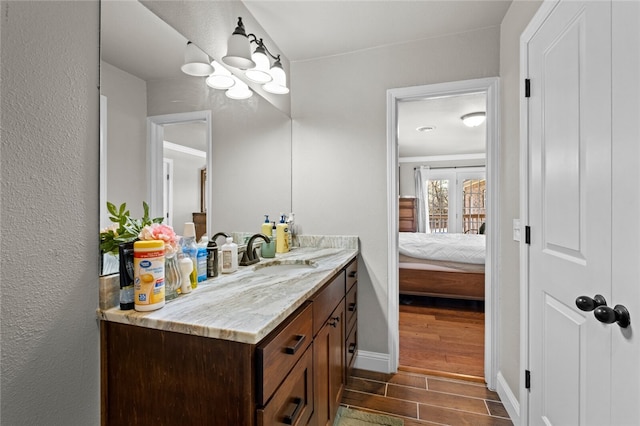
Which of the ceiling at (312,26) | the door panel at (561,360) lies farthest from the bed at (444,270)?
the ceiling at (312,26)

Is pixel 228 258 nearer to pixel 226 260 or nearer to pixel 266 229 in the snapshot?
pixel 226 260

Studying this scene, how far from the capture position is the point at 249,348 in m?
0.84

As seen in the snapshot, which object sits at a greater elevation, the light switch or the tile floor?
the light switch

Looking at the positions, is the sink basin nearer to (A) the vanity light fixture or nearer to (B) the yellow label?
(B) the yellow label

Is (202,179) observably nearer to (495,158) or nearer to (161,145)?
(161,145)

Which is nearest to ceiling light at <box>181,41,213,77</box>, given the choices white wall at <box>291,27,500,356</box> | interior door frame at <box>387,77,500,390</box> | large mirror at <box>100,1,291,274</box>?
large mirror at <box>100,1,291,274</box>

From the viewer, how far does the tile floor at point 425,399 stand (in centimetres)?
174

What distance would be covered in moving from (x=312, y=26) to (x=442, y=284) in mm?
2999

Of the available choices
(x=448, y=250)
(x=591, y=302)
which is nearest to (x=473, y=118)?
(x=448, y=250)

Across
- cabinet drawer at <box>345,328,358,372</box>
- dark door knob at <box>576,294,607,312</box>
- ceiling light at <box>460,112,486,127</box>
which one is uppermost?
ceiling light at <box>460,112,486,127</box>

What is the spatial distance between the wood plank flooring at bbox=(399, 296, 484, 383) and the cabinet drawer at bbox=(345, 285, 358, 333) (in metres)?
0.59

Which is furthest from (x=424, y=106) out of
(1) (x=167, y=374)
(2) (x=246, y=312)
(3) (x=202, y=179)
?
(1) (x=167, y=374)

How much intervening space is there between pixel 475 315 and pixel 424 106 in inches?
96.4

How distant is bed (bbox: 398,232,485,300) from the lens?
3.50m
